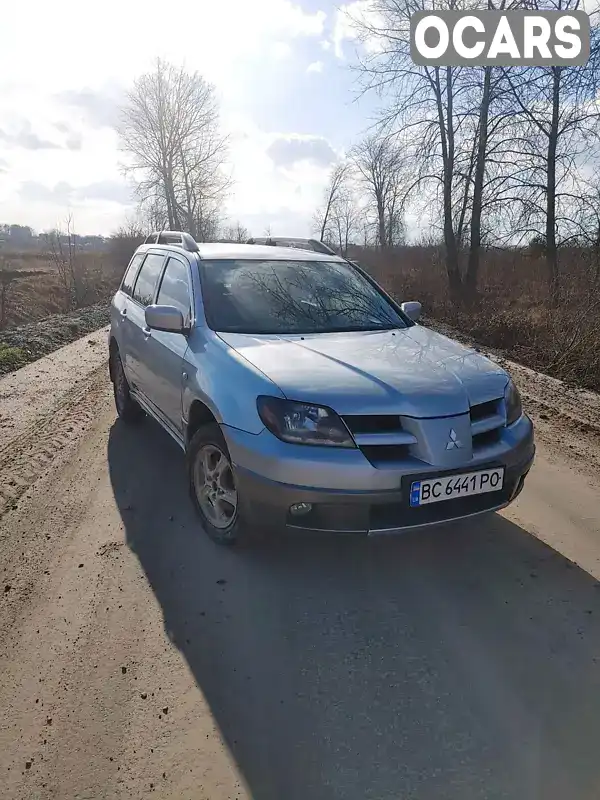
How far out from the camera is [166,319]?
3.71 metres

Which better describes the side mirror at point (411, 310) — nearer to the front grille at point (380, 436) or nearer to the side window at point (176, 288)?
the side window at point (176, 288)

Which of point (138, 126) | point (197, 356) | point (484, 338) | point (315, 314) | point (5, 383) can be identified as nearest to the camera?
point (197, 356)

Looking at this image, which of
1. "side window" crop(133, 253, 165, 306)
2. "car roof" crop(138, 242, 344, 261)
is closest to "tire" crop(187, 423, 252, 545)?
"car roof" crop(138, 242, 344, 261)

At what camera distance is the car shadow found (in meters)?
1.99

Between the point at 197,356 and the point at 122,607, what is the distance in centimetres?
150

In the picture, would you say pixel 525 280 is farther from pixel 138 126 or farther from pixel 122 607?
pixel 138 126

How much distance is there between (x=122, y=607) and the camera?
9.45 feet

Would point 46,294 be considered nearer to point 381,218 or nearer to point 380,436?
point 380,436

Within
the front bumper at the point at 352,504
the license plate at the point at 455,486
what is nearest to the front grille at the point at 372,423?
the front bumper at the point at 352,504

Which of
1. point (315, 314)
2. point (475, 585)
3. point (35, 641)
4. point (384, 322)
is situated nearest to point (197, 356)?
point (315, 314)

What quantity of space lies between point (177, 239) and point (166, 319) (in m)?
1.66

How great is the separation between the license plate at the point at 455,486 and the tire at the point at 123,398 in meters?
3.44

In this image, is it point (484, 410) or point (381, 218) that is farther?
point (381, 218)

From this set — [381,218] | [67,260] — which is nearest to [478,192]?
[67,260]
